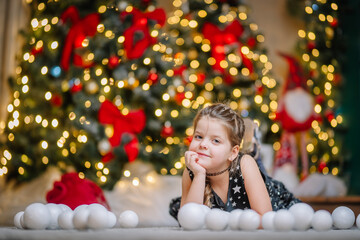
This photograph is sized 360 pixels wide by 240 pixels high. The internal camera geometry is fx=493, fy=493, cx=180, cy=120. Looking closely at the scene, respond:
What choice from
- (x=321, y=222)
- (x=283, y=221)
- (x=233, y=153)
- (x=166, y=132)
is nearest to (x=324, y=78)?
(x=166, y=132)

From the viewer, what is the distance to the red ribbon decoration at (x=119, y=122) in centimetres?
249

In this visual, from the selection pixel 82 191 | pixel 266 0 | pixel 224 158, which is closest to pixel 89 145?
pixel 82 191

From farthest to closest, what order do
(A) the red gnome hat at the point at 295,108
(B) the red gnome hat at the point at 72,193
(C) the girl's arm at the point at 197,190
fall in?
(A) the red gnome hat at the point at 295,108 < (B) the red gnome hat at the point at 72,193 < (C) the girl's arm at the point at 197,190

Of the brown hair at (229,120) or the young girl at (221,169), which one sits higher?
the brown hair at (229,120)

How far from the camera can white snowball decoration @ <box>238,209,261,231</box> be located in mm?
1222

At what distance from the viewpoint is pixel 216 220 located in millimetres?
1204

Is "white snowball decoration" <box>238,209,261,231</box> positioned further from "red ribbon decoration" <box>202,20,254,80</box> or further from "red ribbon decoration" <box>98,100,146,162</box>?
"red ribbon decoration" <box>202,20,254,80</box>

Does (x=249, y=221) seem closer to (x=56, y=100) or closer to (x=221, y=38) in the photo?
(x=56, y=100)

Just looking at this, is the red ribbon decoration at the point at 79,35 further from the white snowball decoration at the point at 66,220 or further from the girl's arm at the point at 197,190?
the white snowball decoration at the point at 66,220

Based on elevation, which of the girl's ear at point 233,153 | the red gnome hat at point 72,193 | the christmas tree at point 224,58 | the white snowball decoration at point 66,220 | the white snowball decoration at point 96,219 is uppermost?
the christmas tree at point 224,58

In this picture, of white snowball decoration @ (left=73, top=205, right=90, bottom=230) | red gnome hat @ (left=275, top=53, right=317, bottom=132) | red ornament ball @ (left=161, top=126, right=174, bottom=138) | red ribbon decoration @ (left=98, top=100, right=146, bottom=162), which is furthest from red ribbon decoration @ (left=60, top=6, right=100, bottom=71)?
white snowball decoration @ (left=73, top=205, right=90, bottom=230)

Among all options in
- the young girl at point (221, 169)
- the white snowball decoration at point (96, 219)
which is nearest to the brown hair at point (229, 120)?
the young girl at point (221, 169)

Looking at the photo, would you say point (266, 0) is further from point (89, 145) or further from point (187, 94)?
point (89, 145)

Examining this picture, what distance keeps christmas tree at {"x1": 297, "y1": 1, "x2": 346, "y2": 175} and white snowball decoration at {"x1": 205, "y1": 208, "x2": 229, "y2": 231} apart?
6.64ft
